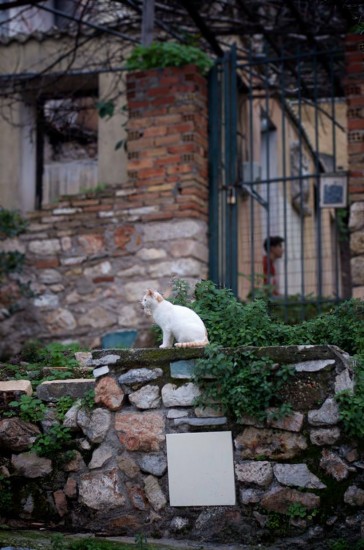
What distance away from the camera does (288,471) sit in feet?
13.0

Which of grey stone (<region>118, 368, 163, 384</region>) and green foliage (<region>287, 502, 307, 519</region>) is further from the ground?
grey stone (<region>118, 368, 163, 384</region>)

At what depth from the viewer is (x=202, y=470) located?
4.05 meters

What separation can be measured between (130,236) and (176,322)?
364 cm

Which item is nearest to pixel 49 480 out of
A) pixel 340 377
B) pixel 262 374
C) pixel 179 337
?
pixel 179 337

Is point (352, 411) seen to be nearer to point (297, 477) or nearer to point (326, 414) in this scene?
point (326, 414)

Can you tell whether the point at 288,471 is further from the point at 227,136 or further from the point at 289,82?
the point at 289,82

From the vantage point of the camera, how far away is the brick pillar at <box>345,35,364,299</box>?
24.4ft

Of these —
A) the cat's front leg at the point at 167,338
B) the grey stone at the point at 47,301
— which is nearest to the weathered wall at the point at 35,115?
the grey stone at the point at 47,301

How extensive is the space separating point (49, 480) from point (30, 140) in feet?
18.1

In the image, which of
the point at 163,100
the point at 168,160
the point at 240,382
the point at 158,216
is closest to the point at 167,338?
the point at 240,382

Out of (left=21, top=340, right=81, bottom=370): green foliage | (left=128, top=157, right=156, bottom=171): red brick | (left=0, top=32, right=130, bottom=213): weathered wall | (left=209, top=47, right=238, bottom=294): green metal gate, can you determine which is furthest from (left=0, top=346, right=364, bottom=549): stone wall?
(left=0, top=32, right=130, bottom=213): weathered wall

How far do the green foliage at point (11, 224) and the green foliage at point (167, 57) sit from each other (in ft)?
5.91

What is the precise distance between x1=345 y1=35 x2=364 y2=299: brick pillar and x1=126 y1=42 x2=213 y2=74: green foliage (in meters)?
1.34

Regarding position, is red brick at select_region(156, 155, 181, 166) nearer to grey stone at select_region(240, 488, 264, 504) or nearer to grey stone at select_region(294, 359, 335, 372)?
grey stone at select_region(294, 359, 335, 372)
